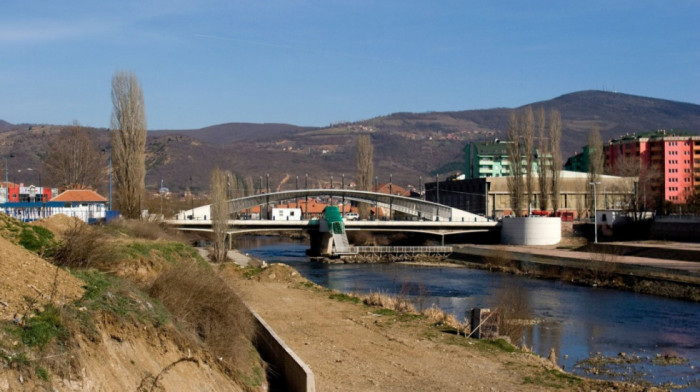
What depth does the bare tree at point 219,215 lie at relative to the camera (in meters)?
54.7

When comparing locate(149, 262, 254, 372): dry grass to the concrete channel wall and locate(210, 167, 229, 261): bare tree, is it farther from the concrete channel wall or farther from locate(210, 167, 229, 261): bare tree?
locate(210, 167, 229, 261): bare tree

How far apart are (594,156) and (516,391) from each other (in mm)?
78869

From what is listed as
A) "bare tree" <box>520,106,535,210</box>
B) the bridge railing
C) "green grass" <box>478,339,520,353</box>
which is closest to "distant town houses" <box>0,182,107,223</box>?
the bridge railing

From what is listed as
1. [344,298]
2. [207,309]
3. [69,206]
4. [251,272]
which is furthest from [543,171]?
[207,309]

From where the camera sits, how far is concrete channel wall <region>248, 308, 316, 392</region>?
584 inches

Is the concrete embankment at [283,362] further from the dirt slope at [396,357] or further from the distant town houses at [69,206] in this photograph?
the distant town houses at [69,206]

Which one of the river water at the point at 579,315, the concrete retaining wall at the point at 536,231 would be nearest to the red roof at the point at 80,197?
the river water at the point at 579,315

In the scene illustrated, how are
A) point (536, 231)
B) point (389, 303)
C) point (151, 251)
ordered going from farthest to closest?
1. point (536, 231)
2. point (389, 303)
3. point (151, 251)

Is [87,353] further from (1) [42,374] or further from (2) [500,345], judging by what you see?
(2) [500,345]

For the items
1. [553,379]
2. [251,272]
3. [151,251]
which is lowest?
[553,379]

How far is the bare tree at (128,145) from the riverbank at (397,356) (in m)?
30.4

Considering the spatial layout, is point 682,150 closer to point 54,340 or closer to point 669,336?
point 669,336

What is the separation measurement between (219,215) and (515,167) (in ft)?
110

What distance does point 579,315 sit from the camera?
3388 centimetres
